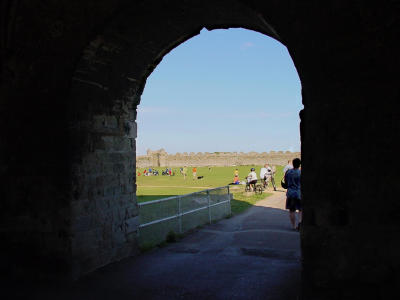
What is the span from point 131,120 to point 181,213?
9.22ft

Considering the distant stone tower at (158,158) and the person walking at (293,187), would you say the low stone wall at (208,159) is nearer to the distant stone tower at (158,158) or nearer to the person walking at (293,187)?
the distant stone tower at (158,158)

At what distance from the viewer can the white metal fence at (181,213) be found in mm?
7742

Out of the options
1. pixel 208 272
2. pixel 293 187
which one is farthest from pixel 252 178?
pixel 208 272

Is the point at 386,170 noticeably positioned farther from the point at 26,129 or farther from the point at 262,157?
the point at 262,157

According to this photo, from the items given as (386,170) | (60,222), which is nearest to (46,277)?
(60,222)

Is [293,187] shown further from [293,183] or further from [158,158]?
[158,158]

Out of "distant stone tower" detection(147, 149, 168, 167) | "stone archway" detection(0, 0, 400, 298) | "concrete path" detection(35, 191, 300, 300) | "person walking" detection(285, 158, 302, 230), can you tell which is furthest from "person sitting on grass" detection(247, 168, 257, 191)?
"distant stone tower" detection(147, 149, 168, 167)

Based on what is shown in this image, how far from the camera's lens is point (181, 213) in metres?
8.01

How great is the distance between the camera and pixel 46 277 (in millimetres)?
4867

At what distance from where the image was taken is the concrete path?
439 cm

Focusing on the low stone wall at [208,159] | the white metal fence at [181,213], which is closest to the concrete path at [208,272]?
the white metal fence at [181,213]

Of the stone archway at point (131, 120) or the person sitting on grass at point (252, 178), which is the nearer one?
the stone archway at point (131, 120)

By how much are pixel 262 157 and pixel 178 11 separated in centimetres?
4528

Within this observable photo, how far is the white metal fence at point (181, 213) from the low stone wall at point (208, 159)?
37.8m
